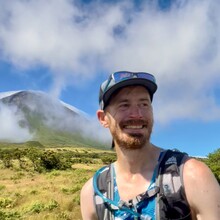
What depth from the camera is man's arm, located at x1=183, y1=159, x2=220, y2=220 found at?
92.0 inches

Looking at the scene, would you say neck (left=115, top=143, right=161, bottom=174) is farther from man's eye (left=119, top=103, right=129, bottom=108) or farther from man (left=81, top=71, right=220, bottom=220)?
man's eye (left=119, top=103, right=129, bottom=108)

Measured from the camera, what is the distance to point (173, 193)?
96.0 inches

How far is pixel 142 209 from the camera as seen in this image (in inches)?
102

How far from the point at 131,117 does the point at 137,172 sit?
16.6 inches

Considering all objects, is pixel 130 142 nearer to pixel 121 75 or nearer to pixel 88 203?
pixel 121 75

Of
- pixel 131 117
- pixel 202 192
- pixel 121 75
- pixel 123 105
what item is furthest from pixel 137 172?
pixel 121 75

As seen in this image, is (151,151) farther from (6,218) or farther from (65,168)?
(65,168)

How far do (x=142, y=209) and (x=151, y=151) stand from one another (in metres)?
0.47

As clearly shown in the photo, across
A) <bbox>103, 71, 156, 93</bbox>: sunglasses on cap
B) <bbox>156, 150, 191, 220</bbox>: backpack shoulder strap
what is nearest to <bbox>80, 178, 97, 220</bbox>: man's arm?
<bbox>156, 150, 191, 220</bbox>: backpack shoulder strap

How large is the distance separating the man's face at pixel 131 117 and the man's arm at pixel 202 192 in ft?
1.83

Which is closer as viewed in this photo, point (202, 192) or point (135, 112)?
point (202, 192)

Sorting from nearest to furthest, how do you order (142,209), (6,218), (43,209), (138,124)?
(142,209)
(138,124)
(6,218)
(43,209)

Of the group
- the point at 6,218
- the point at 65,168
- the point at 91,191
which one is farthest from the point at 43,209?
the point at 65,168

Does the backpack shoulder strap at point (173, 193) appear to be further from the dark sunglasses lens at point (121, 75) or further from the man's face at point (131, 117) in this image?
the dark sunglasses lens at point (121, 75)
